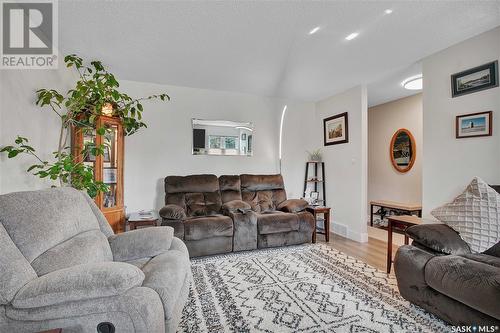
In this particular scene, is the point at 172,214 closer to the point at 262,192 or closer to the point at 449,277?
the point at 262,192

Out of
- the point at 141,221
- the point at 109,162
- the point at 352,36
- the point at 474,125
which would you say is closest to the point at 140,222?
the point at 141,221

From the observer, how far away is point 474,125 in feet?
7.52

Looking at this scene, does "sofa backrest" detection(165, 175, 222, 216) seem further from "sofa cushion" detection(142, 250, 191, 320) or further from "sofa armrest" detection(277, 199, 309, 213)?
"sofa cushion" detection(142, 250, 191, 320)

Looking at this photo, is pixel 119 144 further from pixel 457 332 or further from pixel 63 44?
pixel 457 332

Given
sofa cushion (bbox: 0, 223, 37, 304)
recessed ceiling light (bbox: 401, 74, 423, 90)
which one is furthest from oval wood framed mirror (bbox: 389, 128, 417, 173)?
sofa cushion (bbox: 0, 223, 37, 304)

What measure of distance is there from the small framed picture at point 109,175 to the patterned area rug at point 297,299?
4.88 ft

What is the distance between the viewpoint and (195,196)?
3.40 m

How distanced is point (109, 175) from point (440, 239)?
11.4 feet

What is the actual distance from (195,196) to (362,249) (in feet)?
7.74

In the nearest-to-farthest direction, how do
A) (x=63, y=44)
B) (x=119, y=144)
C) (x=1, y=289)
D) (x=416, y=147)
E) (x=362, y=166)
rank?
(x=1, y=289) → (x=63, y=44) → (x=119, y=144) → (x=362, y=166) → (x=416, y=147)

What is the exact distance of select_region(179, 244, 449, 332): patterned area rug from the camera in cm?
163

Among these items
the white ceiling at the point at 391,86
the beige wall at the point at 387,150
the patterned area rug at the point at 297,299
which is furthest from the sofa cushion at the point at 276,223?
the beige wall at the point at 387,150

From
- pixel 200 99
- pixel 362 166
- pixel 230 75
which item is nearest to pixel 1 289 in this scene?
pixel 230 75

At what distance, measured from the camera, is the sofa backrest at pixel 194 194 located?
3.31m
